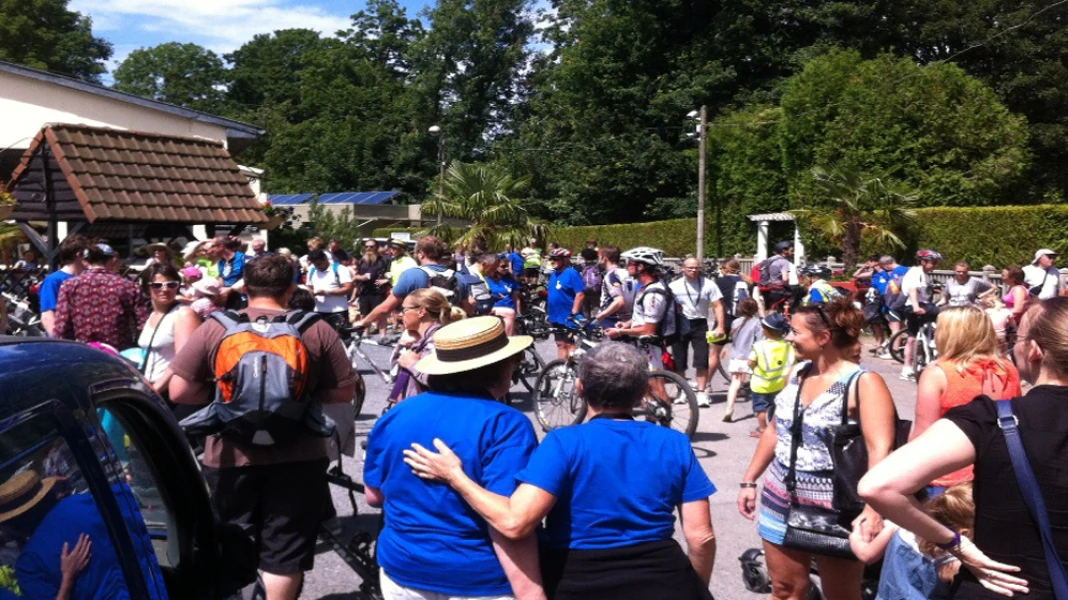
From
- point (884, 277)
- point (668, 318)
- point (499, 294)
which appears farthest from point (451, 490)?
point (884, 277)

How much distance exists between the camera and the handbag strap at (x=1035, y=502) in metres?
2.59

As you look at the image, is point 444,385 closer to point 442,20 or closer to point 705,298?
point 705,298

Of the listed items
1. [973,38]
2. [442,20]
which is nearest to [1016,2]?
[973,38]

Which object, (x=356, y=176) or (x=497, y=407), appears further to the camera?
(x=356, y=176)

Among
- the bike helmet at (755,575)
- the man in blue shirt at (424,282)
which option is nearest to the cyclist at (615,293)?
the man in blue shirt at (424,282)

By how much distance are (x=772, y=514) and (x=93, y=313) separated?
173 inches

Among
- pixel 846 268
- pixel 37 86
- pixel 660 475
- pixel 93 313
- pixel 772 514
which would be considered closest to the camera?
pixel 660 475

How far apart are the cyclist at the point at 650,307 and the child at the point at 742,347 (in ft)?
3.34

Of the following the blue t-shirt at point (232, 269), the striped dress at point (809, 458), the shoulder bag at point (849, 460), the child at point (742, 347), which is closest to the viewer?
the shoulder bag at point (849, 460)

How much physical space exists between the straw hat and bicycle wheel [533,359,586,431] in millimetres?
8040

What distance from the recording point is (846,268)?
86.0 ft

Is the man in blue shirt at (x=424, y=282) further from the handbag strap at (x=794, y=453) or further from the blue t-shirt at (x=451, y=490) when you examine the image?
the blue t-shirt at (x=451, y=490)

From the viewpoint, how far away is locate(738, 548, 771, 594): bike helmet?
216 inches

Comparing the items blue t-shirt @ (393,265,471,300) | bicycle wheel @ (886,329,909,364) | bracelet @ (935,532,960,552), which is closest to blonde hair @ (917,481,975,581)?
bracelet @ (935,532,960,552)
